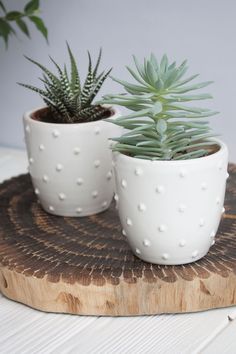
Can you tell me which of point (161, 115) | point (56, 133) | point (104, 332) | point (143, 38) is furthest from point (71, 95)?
point (143, 38)

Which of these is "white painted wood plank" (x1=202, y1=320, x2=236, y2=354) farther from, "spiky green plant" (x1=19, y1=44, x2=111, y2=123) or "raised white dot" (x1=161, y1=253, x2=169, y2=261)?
"spiky green plant" (x1=19, y1=44, x2=111, y2=123)

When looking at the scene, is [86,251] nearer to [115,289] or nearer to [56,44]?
[115,289]

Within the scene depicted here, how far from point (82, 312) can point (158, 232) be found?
97mm

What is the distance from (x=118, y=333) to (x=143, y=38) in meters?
0.64

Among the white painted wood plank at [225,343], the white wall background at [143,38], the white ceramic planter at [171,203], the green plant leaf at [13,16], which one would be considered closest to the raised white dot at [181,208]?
the white ceramic planter at [171,203]

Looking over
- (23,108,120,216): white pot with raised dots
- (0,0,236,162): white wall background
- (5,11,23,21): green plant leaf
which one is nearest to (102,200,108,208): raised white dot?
(23,108,120,216): white pot with raised dots

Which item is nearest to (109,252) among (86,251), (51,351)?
(86,251)

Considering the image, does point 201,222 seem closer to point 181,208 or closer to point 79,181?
point 181,208

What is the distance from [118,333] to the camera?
0.51 m

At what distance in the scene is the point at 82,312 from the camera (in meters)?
0.54

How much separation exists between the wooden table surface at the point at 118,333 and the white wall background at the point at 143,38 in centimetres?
52

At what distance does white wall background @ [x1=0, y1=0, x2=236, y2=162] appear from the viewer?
0.96m

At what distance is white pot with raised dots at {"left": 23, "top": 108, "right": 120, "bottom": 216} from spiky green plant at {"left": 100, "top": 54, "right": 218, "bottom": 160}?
10cm

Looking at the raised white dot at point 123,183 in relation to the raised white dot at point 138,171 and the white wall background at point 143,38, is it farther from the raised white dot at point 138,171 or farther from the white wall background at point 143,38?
the white wall background at point 143,38
